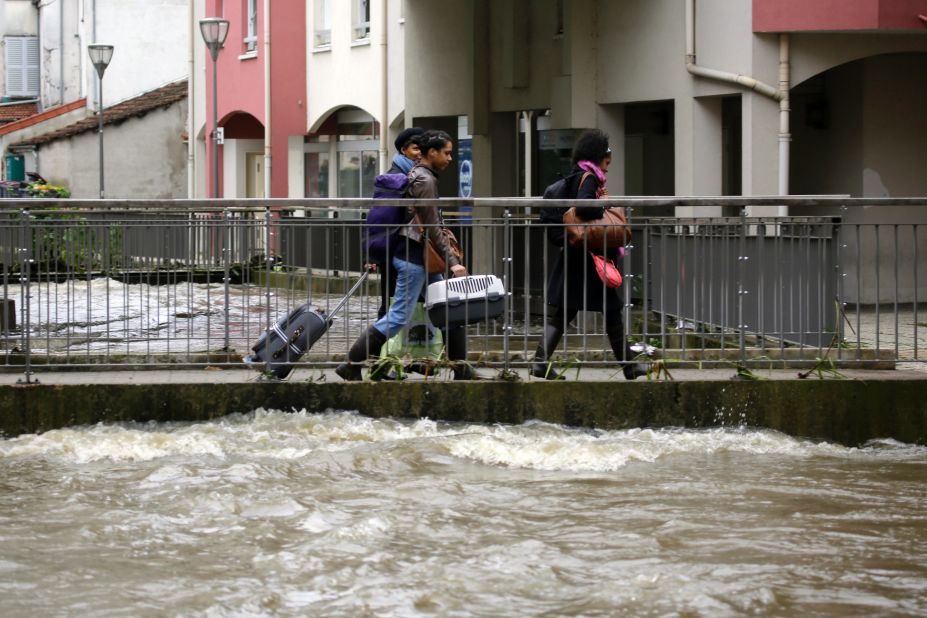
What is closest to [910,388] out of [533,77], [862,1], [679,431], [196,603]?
[679,431]

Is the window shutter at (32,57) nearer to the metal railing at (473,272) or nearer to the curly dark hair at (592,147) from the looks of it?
the metal railing at (473,272)

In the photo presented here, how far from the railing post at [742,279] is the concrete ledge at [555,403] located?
429mm

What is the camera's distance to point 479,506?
28.2 ft

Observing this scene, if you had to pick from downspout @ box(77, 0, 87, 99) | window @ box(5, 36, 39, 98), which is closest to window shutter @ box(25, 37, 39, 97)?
window @ box(5, 36, 39, 98)

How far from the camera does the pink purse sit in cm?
1080

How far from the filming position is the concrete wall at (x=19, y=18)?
54.4 meters

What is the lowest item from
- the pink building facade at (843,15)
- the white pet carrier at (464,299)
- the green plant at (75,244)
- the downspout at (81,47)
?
the white pet carrier at (464,299)

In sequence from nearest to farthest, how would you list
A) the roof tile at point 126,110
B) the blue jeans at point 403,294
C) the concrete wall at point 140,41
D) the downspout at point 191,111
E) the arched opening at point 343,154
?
1. the blue jeans at point 403,294
2. the arched opening at point 343,154
3. the downspout at point 191,111
4. the roof tile at point 126,110
5. the concrete wall at point 140,41

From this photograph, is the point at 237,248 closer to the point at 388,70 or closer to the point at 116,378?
the point at 116,378

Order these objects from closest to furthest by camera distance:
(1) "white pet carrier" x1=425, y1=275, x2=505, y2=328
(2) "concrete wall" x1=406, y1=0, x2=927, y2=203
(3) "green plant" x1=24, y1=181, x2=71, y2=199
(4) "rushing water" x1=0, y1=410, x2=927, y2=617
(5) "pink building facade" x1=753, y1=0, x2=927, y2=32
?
(4) "rushing water" x1=0, y1=410, x2=927, y2=617 < (1) "white pet carrier" x1=425, y1=275, x2=505, y2=328 < (5) "pink building facade" x1=753, y1=0, x2=927, y2=32 < (2) "concrete wall" x1=406, y1=0, x2=927, y2=203 < (3) "green plant" x1=24, y1=181, x2=71, y2=199

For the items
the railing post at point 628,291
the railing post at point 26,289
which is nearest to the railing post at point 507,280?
the railing post at point 628,291

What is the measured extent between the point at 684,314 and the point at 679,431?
4.42 ft

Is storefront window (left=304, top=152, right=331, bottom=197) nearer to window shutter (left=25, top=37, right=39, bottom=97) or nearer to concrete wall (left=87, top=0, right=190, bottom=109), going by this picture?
concrete wall (left=87, top=0, right=190, bottom=109)

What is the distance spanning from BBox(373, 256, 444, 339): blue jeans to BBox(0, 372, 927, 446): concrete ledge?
421mm
